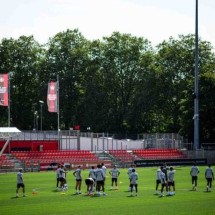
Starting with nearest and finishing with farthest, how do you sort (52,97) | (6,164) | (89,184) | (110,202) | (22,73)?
(110,202), (89,184), (6,164), (52,97), (22,73)

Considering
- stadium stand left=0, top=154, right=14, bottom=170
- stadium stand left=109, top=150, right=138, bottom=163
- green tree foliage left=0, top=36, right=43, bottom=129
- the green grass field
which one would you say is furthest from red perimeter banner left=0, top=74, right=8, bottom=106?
green tree foliage left=0, top=36, right=43, bottom=129

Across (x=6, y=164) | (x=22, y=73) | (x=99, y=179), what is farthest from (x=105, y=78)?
(x=99, y=179)

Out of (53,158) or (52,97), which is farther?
(53,158)

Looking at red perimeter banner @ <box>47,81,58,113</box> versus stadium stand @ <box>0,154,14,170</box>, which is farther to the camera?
red perimeter banner @ <box>47,81,58,113</box>

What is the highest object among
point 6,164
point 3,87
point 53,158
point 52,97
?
point 3,87

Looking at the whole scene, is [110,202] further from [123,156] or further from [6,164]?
[123,156]

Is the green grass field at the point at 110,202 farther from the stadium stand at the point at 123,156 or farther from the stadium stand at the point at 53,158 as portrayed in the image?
the stadium stand at the point at 123,156

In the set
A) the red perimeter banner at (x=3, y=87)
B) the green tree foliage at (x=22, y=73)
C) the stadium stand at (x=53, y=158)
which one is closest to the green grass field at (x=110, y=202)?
the red perimeter banner at (x=3, y=87)

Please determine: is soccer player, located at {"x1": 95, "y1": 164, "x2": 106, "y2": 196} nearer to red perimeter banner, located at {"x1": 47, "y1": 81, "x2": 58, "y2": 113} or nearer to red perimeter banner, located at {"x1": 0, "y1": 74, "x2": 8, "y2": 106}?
red perimeter banner, located at {"x1": 0, "y1": 74, "x2": 8, "y2": 106}

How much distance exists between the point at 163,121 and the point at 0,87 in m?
58.9

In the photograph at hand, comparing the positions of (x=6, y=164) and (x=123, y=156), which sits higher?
(x=123, y=156)

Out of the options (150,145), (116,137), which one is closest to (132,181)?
(150,145)

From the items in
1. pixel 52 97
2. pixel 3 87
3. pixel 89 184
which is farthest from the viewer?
pixel 52 97

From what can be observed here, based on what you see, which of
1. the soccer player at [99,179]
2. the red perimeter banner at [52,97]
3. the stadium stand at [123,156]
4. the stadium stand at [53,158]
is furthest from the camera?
the stadium stand at [123,156]
